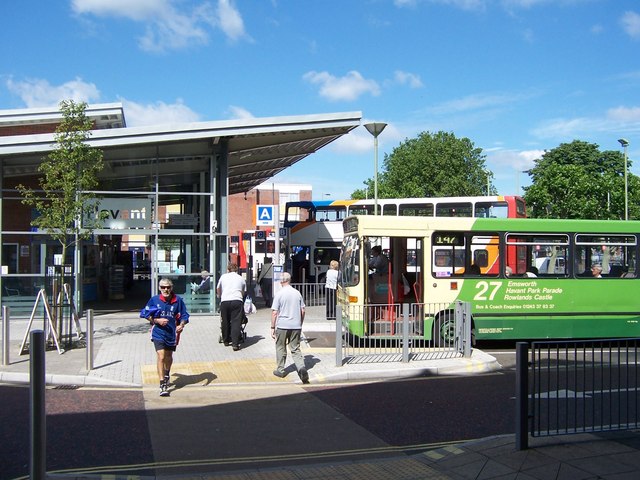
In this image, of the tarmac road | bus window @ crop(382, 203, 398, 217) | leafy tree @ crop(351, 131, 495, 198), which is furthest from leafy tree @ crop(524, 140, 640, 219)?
the tarmac road

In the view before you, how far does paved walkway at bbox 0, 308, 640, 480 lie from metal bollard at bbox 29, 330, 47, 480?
1.72m

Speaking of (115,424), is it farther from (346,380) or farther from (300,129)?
(300,129)

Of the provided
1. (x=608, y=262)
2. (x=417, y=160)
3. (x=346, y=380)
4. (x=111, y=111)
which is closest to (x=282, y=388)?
(x=346, y=380)

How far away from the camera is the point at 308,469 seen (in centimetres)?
579

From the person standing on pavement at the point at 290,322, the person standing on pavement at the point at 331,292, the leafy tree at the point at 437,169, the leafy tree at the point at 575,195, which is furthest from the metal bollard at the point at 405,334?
the leafy tree at the point at 437,169

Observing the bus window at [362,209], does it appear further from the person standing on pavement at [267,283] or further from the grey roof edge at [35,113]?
the grey roof edge at [35,113]

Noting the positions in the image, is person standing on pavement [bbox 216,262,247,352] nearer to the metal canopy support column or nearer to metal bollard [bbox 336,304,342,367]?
metal bollard [bbox 336,304,342,367]

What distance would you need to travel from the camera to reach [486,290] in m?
13.6

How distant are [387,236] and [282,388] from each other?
4664 mm

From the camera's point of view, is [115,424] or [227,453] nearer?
[227,453]

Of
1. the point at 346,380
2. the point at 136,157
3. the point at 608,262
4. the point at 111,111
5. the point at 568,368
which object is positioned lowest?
the point at 346,380

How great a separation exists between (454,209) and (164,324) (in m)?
17.3

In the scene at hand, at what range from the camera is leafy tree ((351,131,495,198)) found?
50.7 metres

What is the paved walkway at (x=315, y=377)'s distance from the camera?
18.5 ft
